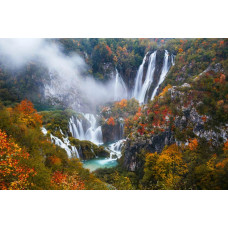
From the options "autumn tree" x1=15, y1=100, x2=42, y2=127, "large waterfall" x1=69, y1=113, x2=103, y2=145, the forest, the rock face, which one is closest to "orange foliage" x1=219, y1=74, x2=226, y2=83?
the forest

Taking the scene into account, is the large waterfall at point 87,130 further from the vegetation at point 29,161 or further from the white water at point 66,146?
the vegetation at point 29,161

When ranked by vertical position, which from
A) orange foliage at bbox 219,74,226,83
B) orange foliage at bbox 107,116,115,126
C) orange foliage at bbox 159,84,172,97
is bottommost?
orange foliage at bbox 107,116,115,126

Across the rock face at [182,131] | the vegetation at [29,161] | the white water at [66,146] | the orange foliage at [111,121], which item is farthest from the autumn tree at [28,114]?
the rock face at [182,131]

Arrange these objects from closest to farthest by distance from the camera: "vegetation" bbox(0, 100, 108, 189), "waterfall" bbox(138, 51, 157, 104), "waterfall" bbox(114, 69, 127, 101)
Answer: "vegetation" bbox(0, 100, 108, 189), "waterfall" bbox(138, 51, 157, 104), "waterfall" bbox(114, 69, 127, 101)

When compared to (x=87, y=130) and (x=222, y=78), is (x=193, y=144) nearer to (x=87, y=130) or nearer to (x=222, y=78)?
(x=222, y=78)

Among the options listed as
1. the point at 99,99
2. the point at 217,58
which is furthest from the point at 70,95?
the point at 217,58

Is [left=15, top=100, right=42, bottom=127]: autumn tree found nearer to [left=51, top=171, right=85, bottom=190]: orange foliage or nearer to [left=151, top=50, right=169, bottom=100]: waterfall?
[left=51, top=171, right=85, bottom=190]: orange foliage

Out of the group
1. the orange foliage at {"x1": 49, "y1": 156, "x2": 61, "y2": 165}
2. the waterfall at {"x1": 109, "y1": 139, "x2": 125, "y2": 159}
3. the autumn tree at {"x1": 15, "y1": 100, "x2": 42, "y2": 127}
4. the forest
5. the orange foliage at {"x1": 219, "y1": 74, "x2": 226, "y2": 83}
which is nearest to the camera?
Result: the forest

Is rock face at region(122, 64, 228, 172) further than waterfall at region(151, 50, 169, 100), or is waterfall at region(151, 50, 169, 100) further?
waterfall at region(151, 50, 169, 100)

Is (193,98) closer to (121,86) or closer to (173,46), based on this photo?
(173,46)
